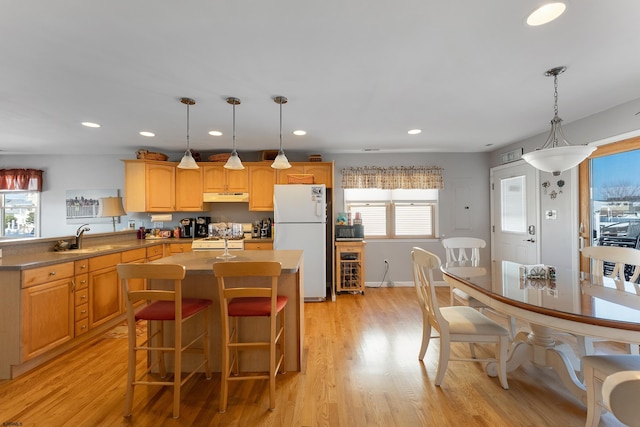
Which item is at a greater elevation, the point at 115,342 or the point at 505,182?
the point at 505,182

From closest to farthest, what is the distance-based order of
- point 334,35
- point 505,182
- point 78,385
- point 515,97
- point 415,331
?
point 334,35, point 78,385, point 515,97, point 415,331, point 505,182

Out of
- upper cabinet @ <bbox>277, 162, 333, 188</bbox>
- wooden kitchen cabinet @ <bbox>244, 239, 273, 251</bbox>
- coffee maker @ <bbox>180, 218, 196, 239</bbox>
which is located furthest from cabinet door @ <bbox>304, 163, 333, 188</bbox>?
coffee maker @ <bbox>180, 218, 196, 239</bbox>

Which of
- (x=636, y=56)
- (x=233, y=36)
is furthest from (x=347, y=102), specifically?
(x=636, y=56)

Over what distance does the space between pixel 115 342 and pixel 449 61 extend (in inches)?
150

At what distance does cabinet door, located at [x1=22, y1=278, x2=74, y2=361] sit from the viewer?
225 cm

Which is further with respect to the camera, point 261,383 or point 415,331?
point 415,331

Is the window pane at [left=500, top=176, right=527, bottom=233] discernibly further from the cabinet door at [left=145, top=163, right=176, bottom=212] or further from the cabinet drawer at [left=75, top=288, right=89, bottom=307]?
the cabinet drawer at [left=75, top=288, right=89, bottom=307]

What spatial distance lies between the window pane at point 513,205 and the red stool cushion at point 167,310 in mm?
4391

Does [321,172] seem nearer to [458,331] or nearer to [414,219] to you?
[414,219]

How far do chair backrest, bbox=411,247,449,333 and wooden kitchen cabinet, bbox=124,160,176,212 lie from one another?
3964 millimetres

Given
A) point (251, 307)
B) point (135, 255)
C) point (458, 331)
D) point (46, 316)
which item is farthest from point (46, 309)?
point (458, 331)

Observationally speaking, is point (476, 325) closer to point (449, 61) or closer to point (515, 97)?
point (449, 61)

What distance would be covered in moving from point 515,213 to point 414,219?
147 cm

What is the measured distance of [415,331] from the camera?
302 cm
